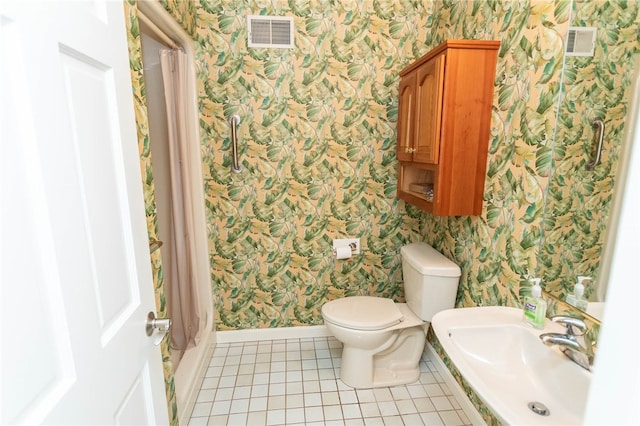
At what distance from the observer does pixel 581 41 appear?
1187 mm

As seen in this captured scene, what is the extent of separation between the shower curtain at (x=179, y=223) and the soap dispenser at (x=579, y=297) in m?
1.95

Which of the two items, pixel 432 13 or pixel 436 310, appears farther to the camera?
pixel 432 13

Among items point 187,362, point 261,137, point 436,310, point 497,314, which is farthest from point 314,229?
point 497,314

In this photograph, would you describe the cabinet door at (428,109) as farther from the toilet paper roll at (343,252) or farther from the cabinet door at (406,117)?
the toilet paper roll at (343,252)

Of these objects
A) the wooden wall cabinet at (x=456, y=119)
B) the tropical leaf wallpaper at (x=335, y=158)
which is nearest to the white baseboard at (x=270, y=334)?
the tropical leaf wallpaper at (x=335, y=158)

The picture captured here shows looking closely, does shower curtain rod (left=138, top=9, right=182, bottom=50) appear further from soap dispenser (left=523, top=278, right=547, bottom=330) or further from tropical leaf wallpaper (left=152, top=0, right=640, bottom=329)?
soap dispenser (left=523, top=278, right=547, bottom=330)

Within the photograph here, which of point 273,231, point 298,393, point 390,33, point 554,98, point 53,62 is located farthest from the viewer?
point 273,231

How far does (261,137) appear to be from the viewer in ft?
7.48

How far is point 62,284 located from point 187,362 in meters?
1.71

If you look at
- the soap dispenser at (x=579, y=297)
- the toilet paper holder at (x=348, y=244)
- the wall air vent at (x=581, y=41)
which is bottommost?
the toilet paper holder at (x=348, y=244)

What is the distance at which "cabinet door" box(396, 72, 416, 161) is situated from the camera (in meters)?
2.00

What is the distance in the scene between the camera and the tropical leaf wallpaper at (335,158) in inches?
59.9

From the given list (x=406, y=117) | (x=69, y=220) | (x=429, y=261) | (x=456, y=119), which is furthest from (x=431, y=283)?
(x=69, y=220)

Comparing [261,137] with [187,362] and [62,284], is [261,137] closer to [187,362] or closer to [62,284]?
[187,362]
